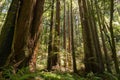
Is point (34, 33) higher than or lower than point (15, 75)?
higher

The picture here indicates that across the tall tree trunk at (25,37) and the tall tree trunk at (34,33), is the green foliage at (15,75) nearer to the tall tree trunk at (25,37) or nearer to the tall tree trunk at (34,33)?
the tall tree trunk at (25,37)

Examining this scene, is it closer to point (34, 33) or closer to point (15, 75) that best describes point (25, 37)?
point (34, 33)

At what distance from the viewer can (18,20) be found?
627 centimetres

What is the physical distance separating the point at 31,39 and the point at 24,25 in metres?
0.69

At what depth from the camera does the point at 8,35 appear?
20.5ft

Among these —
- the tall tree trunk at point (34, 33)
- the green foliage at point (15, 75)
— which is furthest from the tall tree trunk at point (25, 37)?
the green foliage at point (15, 75)

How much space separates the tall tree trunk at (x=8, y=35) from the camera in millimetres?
5975

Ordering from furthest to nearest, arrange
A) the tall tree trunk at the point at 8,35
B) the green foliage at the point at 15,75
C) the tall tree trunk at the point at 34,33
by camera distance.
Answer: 1. the tall tree trunk at the point at 34,33
2. the tall tree trunk at the point at 8,35
3. the green foliage at the point at 15,75

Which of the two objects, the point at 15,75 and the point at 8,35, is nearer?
the point at 15,75

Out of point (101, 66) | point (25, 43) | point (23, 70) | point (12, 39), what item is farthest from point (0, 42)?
point (101, 66)

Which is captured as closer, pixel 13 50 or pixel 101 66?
pixel 13 50

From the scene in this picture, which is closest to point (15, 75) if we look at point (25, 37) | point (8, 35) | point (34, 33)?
point (25, 37)

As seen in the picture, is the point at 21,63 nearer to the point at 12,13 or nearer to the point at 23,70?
the point at 23,70

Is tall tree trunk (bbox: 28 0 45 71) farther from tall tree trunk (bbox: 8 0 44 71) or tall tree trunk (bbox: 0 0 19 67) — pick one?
tall tree trunk (bbox: 0 0 19 67)
